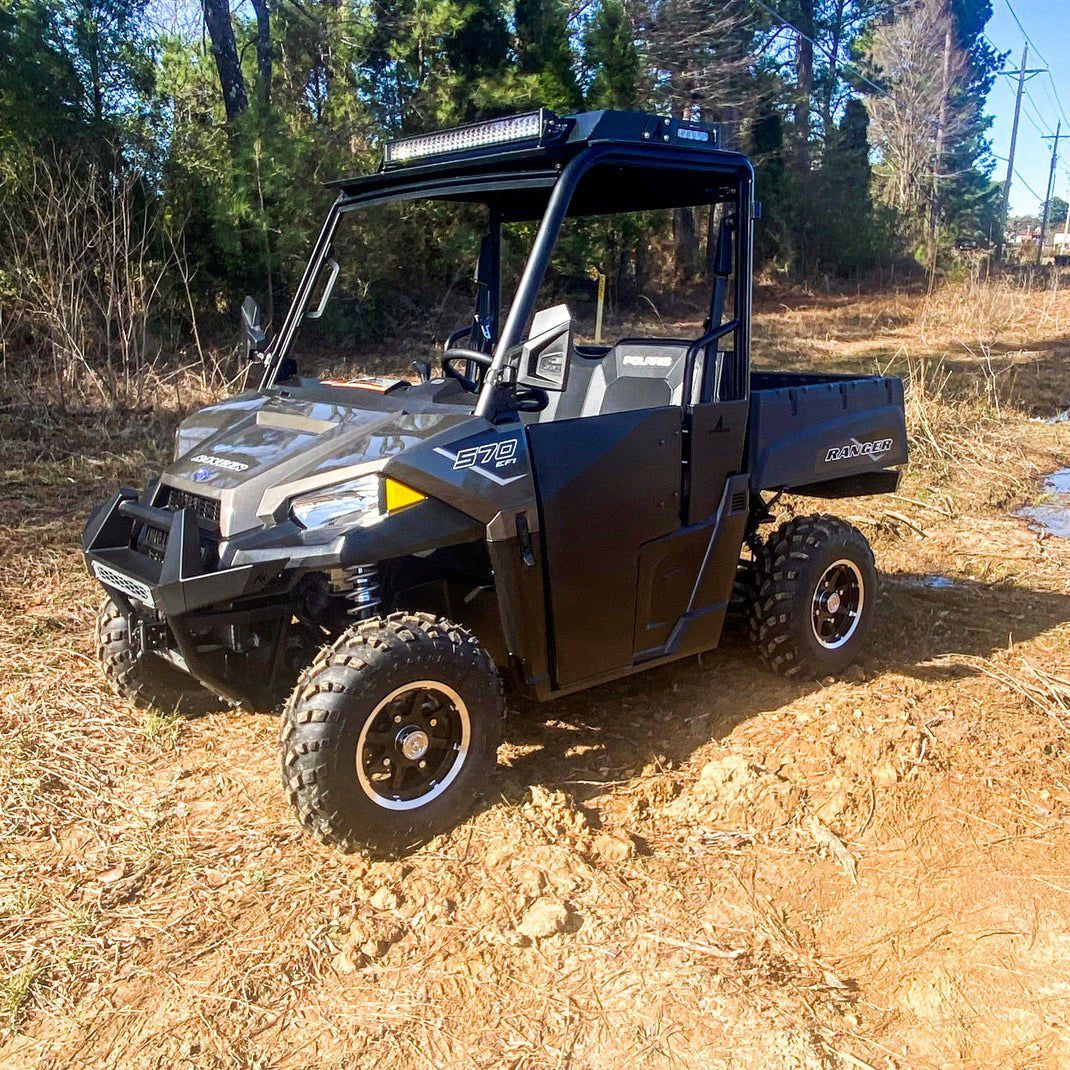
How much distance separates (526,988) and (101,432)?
24.5 feet

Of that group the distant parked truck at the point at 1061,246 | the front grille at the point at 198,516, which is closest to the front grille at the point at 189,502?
the front grille at the point at 198,516

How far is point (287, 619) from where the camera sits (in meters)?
3.54

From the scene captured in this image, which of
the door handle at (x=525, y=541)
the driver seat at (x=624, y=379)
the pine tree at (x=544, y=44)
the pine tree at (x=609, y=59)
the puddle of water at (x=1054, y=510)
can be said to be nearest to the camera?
the door handle at (x=525, y=541)

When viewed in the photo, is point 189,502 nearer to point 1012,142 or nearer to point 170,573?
point 170,573

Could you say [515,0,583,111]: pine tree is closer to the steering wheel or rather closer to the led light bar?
the led light bar

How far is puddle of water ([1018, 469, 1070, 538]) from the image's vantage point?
7.65 m

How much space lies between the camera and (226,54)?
566 inches

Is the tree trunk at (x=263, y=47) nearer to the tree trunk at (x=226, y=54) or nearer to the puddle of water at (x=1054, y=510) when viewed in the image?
the tree trunk at (x=226, y=54)

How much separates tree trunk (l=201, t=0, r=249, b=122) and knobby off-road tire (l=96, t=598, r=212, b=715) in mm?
11951

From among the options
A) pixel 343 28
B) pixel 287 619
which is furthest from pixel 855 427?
pixel 343 28

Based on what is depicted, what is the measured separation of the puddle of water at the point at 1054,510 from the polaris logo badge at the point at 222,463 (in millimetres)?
6102

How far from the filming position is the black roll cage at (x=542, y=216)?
10.9 ft

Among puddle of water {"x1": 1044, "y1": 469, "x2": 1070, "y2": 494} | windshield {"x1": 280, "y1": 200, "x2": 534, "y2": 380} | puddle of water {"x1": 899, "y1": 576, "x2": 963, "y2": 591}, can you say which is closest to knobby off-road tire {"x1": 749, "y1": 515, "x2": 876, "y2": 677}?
puddle of water {"x1": 899, "y1": 576, "x2": 963, "y2": 591}

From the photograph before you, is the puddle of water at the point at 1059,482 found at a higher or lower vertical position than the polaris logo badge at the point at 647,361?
lower
